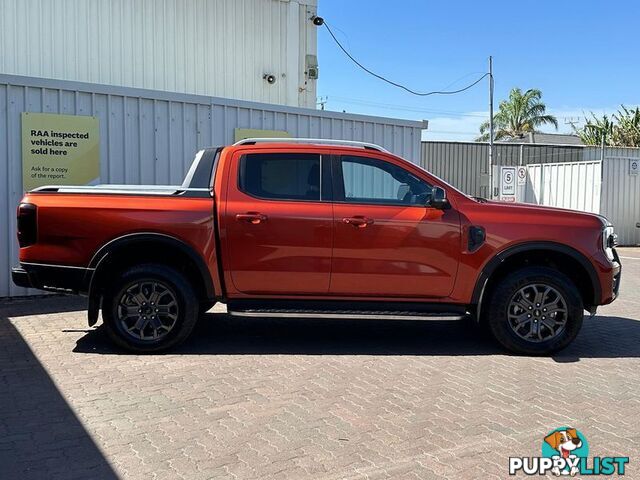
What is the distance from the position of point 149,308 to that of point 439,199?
286 cm

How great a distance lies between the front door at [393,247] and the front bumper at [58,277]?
2.28 metres

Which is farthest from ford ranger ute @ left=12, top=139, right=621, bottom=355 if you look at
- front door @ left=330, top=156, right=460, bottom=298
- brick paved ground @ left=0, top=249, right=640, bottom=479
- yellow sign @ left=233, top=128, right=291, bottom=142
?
yellow sign @ left=233, top=128, right=291, bottom=142

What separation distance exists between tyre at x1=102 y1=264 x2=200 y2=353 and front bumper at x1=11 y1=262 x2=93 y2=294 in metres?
0.25

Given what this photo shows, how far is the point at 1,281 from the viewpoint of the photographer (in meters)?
8.27

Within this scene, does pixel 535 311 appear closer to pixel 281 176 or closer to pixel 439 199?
pixel 439 199

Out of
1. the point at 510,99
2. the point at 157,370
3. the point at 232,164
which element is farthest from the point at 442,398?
the point at 510,99

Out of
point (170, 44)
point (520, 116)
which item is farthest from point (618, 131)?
point (170, 44)

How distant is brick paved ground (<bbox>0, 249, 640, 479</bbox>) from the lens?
3719 mm

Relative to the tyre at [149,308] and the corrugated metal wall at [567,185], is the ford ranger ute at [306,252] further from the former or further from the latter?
the corrugated metal wall at [567,185]

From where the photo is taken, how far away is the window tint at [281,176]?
5.94 meters

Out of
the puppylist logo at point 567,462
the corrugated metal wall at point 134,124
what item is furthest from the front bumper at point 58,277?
the puppylist logo at point 567,462

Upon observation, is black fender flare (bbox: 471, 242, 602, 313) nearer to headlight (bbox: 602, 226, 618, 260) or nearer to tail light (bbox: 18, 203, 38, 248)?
headlight (bbox: 602, 226, 618, 260)

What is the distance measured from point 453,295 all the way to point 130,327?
3.04 metres

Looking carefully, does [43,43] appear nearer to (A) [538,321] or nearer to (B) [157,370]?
(B) [157,370]
